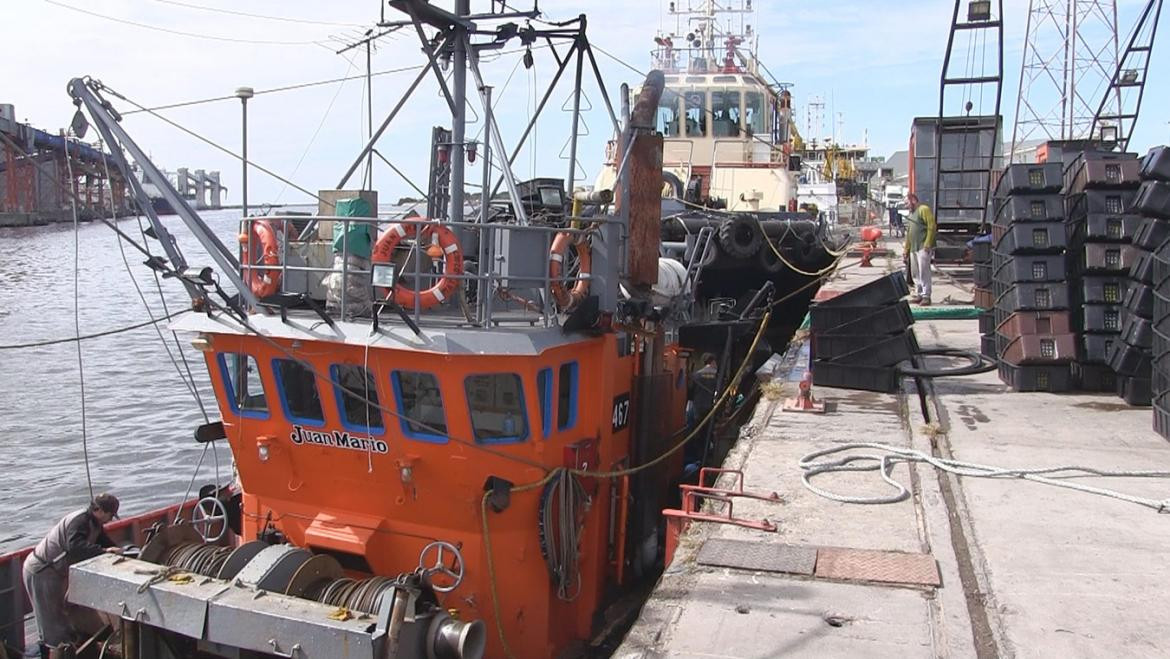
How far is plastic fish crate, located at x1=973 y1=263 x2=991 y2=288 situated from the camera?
13140 mm

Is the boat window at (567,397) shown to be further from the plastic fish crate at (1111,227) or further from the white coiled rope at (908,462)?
the plastic fish crate at (1111,227)

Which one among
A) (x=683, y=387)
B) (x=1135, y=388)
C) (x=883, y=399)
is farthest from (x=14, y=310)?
(x=1135, y=388)

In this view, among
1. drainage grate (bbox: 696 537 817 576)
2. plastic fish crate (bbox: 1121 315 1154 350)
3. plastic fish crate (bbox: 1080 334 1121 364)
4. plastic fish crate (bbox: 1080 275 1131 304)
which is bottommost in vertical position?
drainage grate (bbox: 696 537 817 576)

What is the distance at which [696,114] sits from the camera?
22000 mm

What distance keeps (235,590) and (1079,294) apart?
859 cm

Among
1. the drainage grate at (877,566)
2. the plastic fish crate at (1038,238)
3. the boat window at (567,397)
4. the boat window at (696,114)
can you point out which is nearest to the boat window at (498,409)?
the boat window at (567,397)

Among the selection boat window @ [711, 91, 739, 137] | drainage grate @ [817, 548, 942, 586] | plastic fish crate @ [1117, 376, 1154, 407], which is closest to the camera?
drainage grate @ [817, 548, 942, 586]

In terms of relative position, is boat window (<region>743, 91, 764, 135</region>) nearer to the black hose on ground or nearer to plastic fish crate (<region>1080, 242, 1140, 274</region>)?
the black hose on ground

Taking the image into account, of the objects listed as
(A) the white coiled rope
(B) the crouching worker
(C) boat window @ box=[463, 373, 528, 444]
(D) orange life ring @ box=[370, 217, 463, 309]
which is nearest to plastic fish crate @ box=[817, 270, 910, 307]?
(A) the white coiled rope

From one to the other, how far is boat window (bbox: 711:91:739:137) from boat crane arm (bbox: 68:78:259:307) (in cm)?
1580

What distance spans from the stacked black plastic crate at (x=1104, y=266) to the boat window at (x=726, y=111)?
11948mm

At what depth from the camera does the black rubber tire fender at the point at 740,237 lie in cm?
1359

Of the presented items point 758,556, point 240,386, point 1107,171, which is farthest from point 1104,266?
point 240,386

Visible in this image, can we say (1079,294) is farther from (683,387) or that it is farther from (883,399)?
(683,387)
